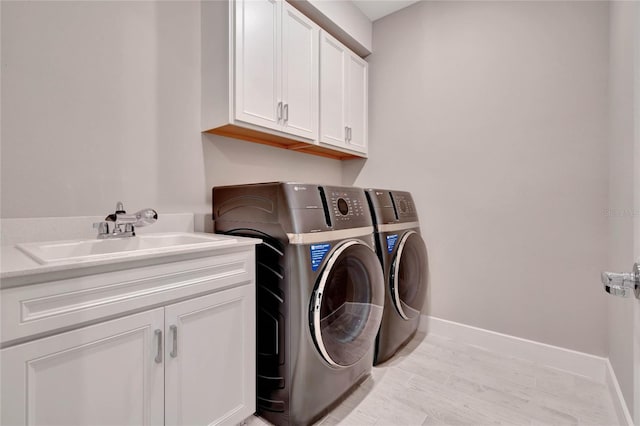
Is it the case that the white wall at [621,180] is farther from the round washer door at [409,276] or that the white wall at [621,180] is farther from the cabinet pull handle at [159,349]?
the cabinet pull handle at [159,349]

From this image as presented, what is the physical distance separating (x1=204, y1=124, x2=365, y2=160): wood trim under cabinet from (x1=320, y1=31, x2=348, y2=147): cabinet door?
0.19 meters

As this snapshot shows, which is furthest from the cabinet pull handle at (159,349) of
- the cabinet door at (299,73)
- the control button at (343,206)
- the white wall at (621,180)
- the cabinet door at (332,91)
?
the white wall at (621,180)

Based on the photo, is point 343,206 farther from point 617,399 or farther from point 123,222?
point 617,399

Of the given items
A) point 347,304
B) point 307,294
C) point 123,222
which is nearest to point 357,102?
point 347,304

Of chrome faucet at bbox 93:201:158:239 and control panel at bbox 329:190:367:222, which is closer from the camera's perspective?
chrome faucet at bbox 93:201:158:239

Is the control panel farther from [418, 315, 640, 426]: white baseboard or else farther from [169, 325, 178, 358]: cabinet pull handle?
[418, 315, 640, 426]: white baseboard

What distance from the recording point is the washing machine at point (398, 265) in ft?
6.08

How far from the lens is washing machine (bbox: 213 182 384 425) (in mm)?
1274

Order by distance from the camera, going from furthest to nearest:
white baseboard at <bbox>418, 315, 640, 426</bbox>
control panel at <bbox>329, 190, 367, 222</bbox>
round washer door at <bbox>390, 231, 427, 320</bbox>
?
round washer door at <bbox>390, 231, 427, 320</bbox>
white baseboard at <bbox>418, 315, 640, 426</bbox>
control panel at <bbox>329, 190, 367, 222</bbox>

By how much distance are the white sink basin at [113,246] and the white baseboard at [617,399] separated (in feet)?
6.30

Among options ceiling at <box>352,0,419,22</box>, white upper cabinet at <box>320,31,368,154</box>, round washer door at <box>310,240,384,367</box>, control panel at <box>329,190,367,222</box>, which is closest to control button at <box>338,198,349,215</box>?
control panel at <box>329,190,367,222</box>

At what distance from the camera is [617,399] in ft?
4.79

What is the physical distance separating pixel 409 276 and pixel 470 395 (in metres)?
0.74

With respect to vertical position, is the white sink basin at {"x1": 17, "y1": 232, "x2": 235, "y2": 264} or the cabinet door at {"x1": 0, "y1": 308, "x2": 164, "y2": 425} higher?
the white sink basin at {"x1": 17, "y1": 232, "x2": 235, "y2": 264}
